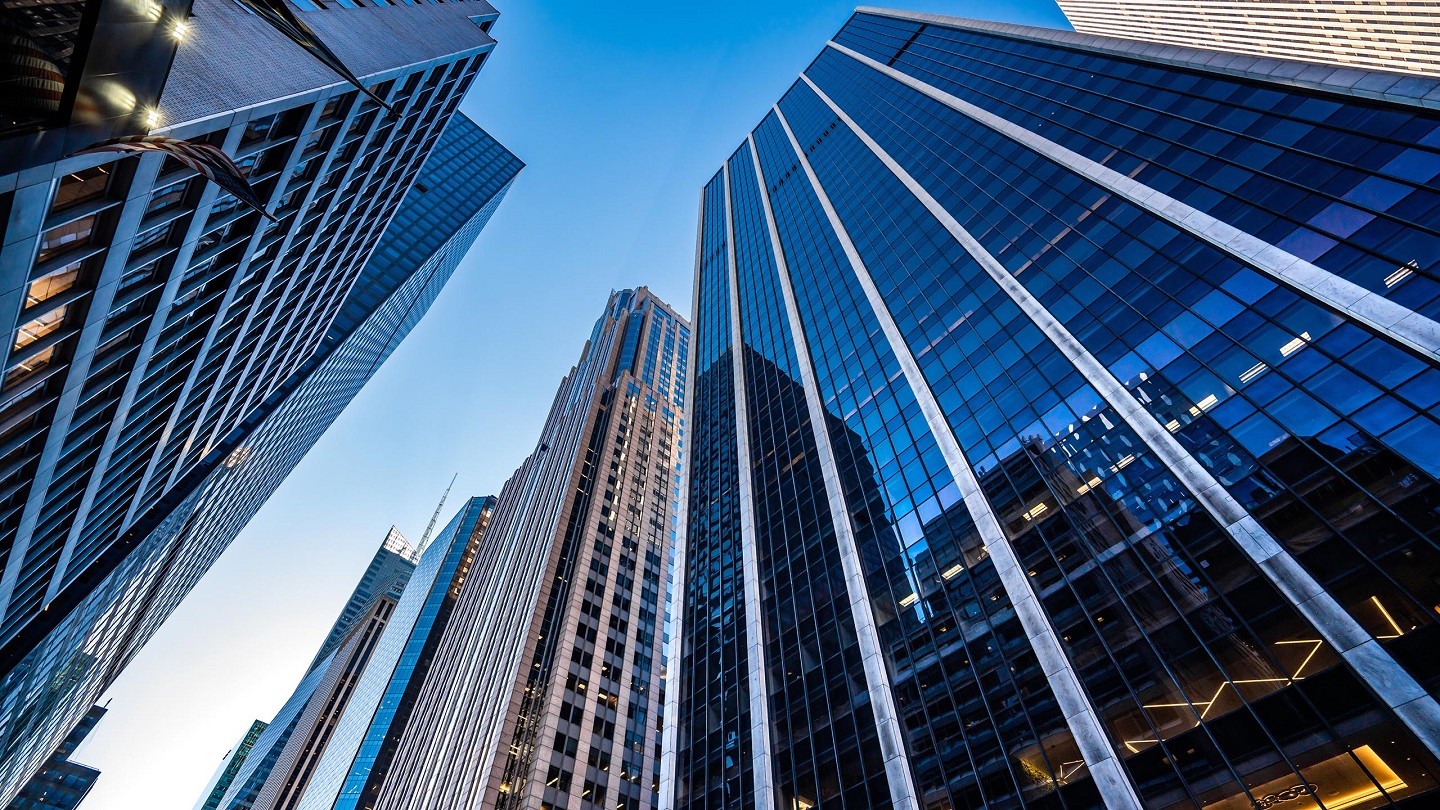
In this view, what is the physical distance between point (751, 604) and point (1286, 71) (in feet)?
144

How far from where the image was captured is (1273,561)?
21.8 m

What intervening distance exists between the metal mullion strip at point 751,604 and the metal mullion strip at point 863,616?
7.54m

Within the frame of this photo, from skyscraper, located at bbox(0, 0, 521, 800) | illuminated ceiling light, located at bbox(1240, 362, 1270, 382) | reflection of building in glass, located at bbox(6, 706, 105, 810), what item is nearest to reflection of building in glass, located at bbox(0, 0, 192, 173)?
skyscraper, located at bbox(0, 0, 521, 800)

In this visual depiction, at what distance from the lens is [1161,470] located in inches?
1041

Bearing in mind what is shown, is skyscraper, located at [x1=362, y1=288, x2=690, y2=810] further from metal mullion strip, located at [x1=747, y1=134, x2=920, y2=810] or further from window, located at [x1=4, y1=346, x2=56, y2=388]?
window, located at [x1=4, y1=346, x2=56, y2=388]

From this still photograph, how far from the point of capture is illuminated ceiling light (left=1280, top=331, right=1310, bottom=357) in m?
25.1

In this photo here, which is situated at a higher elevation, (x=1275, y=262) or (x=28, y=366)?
(x=1275, y=262)

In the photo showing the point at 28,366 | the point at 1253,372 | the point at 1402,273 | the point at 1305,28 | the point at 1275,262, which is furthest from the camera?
the point at 1305,28

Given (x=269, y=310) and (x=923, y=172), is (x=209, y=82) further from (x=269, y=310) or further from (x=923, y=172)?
(x=923, y=172)

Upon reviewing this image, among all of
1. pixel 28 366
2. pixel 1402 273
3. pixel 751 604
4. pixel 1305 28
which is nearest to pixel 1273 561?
pixel 1402 273

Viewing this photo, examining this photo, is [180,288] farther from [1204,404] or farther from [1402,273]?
[1402,273]

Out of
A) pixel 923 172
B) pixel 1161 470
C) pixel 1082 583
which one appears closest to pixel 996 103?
pixel 923 172

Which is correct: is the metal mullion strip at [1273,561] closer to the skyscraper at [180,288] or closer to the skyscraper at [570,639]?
the skyscraper at [180,288]

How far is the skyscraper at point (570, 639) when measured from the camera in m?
60.5
